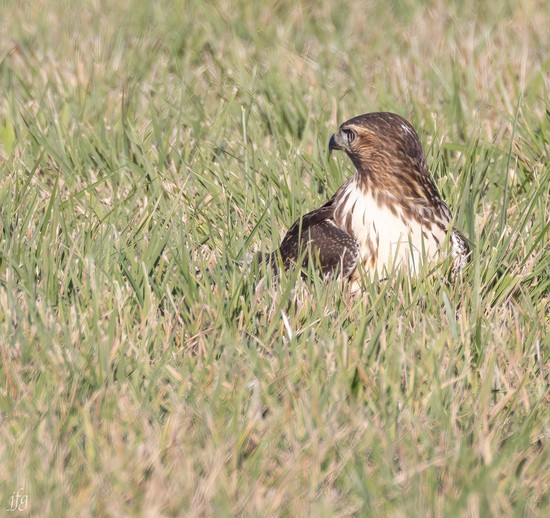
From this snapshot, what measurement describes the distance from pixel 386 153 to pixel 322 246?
497 millimetres

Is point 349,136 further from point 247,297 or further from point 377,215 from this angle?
point 247,297

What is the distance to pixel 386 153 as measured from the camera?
4777 millimetres

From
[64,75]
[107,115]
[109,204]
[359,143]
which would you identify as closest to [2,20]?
[64,75]

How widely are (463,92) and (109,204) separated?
7.79 ft

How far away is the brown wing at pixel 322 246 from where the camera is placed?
4566 mm

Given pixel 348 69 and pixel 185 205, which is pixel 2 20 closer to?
pixel 348 69

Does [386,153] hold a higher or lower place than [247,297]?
higher

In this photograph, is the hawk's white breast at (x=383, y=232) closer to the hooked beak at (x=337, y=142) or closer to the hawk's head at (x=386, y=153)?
the hawk's head at (x=386, y=153)
